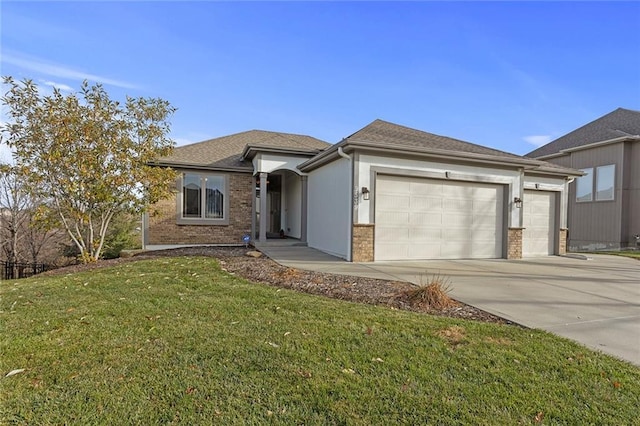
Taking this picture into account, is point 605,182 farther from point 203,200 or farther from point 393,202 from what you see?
point 203,200

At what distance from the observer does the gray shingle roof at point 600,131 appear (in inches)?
645

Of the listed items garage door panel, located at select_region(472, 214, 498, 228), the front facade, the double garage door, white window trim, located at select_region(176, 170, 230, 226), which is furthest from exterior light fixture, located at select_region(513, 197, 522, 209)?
white window trim, located at select_region(176, 170, 230, 226)

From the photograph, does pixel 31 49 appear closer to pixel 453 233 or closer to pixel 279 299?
pixel 279 299

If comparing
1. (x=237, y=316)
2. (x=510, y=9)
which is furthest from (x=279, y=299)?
(x=510, y=9)

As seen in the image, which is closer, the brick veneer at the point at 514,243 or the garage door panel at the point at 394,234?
the garage door panel at the point at 394,234

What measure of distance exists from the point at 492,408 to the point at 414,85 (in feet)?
46.5

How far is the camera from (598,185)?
54.2ft

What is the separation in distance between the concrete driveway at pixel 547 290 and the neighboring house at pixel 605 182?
7.46m

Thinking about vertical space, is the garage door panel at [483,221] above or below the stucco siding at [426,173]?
below

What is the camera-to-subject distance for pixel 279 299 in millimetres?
4965

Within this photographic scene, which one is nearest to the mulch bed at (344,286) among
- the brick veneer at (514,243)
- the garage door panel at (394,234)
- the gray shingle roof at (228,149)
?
the garage door panel at (394,234)

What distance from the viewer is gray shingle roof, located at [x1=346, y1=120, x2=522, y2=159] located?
9424 mm

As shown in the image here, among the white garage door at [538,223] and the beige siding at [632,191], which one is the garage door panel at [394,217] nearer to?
the white garage door at [538,223]

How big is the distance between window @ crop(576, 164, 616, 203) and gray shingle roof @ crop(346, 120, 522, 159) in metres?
8.33
